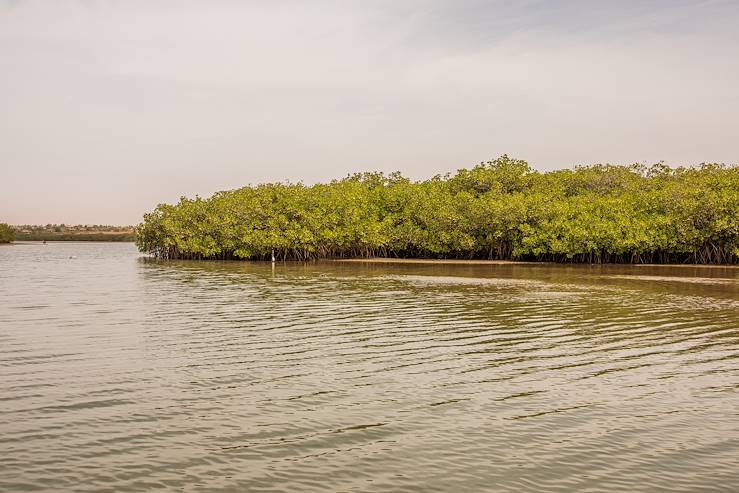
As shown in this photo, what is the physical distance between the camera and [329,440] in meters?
10.1

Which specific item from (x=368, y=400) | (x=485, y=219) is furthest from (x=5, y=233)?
(x=368, y=400)

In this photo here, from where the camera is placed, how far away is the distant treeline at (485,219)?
65.4m

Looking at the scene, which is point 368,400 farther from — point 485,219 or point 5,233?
point 5,233

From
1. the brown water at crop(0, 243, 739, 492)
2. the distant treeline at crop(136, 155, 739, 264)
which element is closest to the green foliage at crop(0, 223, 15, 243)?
the distant treeline at crop(136, 155, 739, 264)

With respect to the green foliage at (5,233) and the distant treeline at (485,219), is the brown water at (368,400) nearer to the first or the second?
the distant treeline at (485,219)

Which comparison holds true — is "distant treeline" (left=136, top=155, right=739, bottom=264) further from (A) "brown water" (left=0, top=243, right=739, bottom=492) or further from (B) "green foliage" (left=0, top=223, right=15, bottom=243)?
(B) "green foliage" (left=0, top=223, right=15, bottom=243)

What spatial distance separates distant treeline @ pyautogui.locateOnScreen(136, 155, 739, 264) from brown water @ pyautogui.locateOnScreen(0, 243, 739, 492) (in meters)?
42.3

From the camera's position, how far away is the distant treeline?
65.4m

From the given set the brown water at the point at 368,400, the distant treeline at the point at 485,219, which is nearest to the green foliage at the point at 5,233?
the distant treeline at the point at 485,219

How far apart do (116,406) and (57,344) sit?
294 inches

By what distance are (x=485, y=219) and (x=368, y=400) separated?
212 feet

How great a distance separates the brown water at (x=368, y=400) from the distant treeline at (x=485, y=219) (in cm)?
4229

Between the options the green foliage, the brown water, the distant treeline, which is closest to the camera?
the brown water

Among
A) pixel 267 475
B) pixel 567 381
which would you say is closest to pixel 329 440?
pixel 267 475
